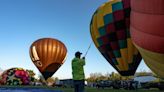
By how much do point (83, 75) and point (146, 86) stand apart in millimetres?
23574

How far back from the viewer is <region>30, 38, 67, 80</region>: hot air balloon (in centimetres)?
3653

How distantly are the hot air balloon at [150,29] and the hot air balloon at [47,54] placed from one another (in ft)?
81.1

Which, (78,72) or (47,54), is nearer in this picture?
(78,72)

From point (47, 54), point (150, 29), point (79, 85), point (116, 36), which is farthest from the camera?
point (47, 54)

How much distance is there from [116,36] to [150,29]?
12.6m

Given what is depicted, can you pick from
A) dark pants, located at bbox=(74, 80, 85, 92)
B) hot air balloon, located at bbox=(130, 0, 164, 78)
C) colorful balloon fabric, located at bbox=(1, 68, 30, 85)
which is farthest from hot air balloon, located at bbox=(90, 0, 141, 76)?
colorful balloon fabric, located at bbox=(1, 68, 30, 85)

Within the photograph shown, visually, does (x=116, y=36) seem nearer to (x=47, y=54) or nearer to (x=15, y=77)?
(x=47, y=54)

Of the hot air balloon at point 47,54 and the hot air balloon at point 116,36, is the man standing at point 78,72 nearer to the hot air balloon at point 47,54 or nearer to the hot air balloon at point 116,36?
the hot air balloon at point 116,36

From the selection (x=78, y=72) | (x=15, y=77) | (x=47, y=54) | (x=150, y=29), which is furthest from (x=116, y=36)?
(x=15, y=77)

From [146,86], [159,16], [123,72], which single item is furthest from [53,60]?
[159,16]

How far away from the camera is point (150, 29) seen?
10.9m

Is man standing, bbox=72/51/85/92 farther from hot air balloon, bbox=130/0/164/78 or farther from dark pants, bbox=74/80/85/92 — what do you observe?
hot air balloon, bbox=130/0/164/78

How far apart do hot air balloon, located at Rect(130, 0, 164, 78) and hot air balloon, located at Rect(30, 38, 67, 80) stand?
24734 millimetres

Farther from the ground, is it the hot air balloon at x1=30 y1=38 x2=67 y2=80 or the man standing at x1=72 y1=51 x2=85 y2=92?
the hot air balloon at x1=30 y1=38 x2=67 y2=80
